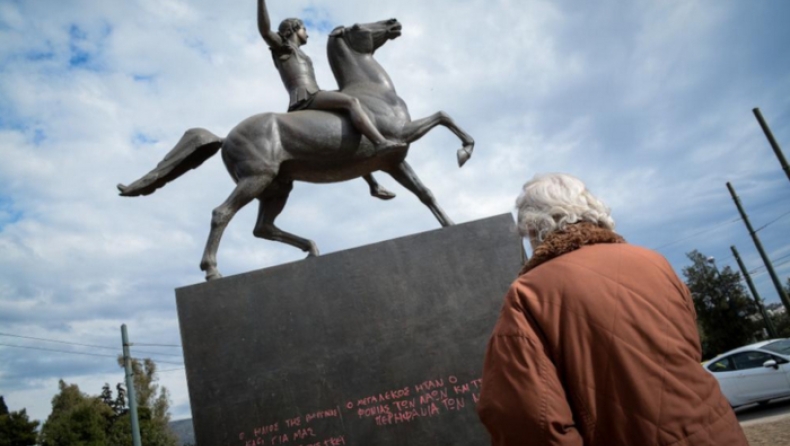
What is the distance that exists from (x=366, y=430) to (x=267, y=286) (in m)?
1.34

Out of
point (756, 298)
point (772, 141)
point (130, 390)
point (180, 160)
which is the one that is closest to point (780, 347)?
point (772, 141)

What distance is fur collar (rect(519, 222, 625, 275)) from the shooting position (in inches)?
60.5

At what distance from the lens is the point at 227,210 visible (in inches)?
175

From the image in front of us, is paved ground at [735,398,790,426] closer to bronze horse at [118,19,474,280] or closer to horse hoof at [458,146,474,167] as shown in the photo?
horse hoof at [458,146,474,167]

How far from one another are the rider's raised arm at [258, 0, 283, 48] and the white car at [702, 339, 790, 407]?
1010 cm

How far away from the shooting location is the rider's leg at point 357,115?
185 inches

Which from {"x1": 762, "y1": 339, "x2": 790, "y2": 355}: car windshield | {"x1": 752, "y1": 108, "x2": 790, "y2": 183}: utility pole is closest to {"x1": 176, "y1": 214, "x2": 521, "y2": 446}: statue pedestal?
{"x1": 762, "y1": 339, "x2": 790, "y2": 355}: car windshield

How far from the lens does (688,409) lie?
131 centimetres

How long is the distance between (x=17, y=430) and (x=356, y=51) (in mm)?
34145

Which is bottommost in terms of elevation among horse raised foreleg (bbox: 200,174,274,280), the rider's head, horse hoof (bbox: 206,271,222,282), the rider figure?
horse hoof (bbox: 206,271,222,282)

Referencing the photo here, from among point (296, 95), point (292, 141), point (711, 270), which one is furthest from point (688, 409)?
point (711, 270)

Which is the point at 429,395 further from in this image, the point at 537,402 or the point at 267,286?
the point at 537,402

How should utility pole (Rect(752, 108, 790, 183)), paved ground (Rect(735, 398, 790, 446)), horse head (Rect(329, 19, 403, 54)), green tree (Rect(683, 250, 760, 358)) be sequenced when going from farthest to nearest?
green tree (Rect(683, 250, 760, 358))
utility pole (Rect(752, 108, 790, 183))
paved ground (Rect(735, 398, 790, 446))
horse head (Rect(329, 19, 403, 54))

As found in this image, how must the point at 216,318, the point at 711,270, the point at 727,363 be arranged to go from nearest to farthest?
the point at 216,318 → the point at 727,363 → the point at 711,270
